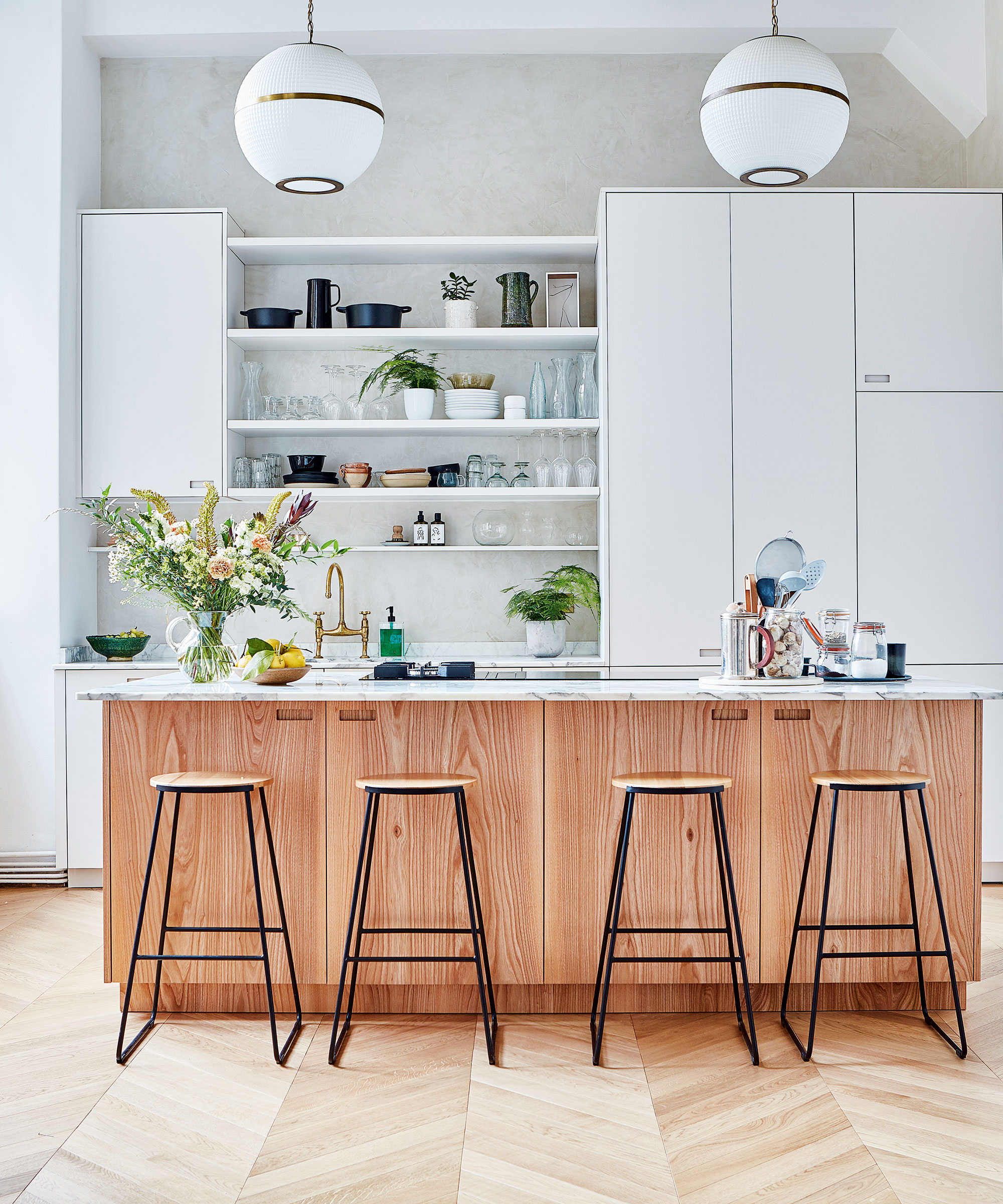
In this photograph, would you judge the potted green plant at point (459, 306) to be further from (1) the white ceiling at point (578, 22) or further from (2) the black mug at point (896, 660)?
(2) the black mug at point (896, 660)

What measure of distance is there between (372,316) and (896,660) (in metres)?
2.64

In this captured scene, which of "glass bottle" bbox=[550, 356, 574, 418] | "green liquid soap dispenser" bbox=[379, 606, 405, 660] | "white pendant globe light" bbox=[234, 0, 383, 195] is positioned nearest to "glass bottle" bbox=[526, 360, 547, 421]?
"glass bottle" bbox=[550, 356, 574, 418]

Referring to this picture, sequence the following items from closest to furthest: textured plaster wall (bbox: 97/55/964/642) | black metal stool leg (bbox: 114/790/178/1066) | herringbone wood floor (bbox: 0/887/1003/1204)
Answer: herringbone wood floor (bbox: 0/887/1003/1204), black metal stool leg (bbox: 114/790/178/1066), textured plaster wall (bbox: 97/55/964/642)

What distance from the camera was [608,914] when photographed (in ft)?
8.70

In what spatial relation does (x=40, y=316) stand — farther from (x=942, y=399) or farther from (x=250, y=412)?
(x=942, y=399)

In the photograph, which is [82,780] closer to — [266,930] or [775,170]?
[266,930]

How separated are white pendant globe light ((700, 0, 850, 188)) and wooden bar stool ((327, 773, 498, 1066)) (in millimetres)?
1796

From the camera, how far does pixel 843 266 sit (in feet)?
13.6

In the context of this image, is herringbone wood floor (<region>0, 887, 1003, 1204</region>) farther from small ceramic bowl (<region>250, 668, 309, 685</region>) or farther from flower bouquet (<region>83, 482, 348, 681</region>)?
flower bouquet (<region>83, 482, 348, 681</region>)

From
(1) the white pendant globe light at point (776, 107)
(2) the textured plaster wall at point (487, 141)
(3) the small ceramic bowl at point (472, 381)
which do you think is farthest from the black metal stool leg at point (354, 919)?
(2) the textured plaster wall at point (487, 141)

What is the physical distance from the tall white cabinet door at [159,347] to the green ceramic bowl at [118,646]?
0.63 meters

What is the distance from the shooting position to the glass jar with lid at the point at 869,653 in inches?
114

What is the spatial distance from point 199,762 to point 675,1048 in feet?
4.89

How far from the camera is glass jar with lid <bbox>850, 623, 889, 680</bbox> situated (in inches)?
114
